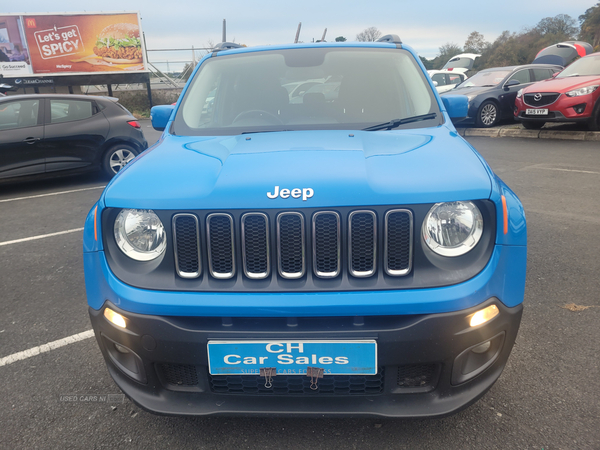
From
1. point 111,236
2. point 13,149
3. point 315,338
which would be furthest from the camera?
point 13,149

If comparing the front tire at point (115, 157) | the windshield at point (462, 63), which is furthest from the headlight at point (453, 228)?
the windshield at point (462, 63)

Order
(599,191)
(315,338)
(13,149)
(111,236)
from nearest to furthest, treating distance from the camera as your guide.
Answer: (315,338) → (111,236) → (599,191) → (13,149)

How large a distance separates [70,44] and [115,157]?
20009 mm

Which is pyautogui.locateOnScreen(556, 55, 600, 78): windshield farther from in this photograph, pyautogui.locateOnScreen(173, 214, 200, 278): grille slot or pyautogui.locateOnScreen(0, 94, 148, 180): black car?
pyautogui.locateOnScreen(173, 214, 200, 278): grille slot

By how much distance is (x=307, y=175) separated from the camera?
1.81m

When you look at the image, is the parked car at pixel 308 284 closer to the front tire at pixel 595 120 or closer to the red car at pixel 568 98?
the red car at pixel 568 98

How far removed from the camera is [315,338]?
170cm

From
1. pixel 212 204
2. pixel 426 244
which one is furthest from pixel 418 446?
pixel 212 204

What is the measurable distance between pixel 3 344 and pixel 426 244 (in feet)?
8.60

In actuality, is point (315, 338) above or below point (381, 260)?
below

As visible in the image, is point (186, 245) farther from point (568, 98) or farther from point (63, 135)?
point (568, 98)

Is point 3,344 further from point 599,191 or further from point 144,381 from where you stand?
point 599,191

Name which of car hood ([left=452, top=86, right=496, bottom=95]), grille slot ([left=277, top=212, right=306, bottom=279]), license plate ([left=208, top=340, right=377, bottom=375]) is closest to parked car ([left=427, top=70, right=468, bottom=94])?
car hood ([left=452, top=86, right=496, bottom=95])

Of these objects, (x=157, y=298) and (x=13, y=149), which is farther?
(x=13, y=149)
